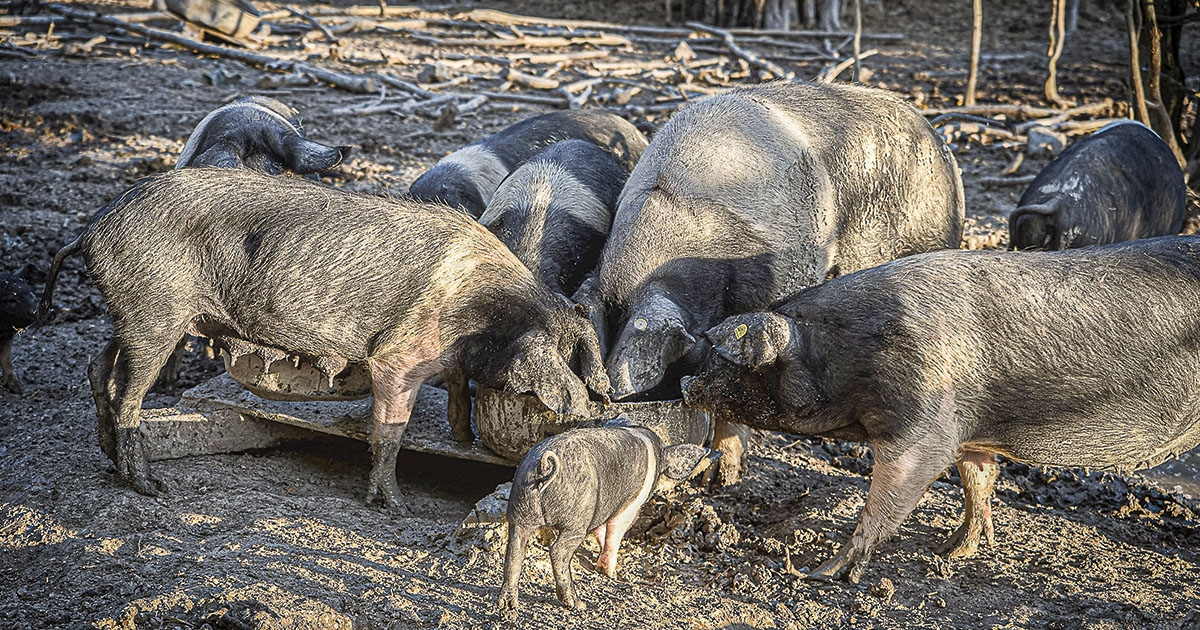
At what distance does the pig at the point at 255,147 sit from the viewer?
17.6ft

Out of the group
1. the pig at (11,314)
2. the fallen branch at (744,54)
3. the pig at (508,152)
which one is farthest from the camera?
the fallen branch at (744,54)

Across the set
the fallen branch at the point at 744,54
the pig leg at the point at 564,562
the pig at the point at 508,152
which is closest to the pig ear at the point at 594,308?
the pig leg at the point at 564,562

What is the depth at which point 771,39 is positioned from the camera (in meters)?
14.4

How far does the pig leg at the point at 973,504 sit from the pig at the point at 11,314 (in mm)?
4007

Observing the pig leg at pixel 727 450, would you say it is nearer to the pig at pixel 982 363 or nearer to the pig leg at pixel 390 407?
the pig at pixel 982 363

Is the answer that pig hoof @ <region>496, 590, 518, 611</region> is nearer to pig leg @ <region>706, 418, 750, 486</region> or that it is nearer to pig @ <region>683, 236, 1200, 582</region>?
pig @ <region>683, 236, 1200, 582</region>

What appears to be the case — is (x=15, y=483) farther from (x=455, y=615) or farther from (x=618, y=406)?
(x=618, y=406)

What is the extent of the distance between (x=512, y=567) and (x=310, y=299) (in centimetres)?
139

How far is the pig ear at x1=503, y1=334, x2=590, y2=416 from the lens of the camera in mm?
3762

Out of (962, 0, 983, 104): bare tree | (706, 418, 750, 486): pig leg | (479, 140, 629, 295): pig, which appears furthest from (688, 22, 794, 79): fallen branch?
(706, 418, 750, 486): pig leg

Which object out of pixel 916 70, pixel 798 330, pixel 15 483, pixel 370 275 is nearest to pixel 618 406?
pixel 798 330

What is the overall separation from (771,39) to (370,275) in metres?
11.4

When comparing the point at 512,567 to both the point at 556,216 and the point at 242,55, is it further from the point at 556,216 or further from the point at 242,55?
the point at 242,55

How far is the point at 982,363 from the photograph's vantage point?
141 inches
